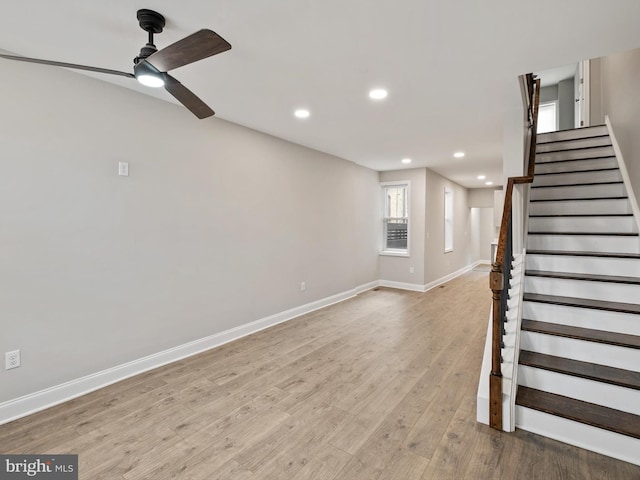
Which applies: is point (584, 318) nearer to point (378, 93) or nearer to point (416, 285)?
point (378, 93)

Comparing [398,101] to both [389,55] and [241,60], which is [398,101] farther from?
[241,60]

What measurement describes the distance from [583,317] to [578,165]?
2.64 metres

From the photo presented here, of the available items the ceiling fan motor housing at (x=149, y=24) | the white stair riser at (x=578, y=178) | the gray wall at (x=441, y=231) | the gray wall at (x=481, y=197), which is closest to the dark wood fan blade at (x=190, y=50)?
the ceiling fan motor housing at (x=149, y=24)

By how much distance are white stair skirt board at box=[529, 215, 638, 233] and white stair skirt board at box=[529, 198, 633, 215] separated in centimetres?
17

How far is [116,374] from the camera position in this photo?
2.72 meters

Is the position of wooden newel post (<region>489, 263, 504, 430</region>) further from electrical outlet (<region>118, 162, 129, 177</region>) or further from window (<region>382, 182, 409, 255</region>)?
window (<region>382, 182, 409, 255</region>)

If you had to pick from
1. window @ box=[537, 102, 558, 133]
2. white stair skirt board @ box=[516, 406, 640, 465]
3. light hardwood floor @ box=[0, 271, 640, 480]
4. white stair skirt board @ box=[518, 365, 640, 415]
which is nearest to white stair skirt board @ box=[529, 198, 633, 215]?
light hardwood floor @ box=[0, 271, 640, 480]

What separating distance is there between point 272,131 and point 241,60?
1.70 m

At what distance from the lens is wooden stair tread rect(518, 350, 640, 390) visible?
1944 millimetres

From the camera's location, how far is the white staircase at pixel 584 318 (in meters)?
1.91

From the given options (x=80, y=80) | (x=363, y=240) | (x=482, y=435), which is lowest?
(x=482, y=435)

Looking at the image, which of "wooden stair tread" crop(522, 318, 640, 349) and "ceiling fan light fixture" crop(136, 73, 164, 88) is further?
"wooden stair tread" crop(522, 318, 640, 349)

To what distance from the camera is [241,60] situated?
2.24 metres

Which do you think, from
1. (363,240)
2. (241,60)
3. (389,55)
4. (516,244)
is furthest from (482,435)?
(363,240)
